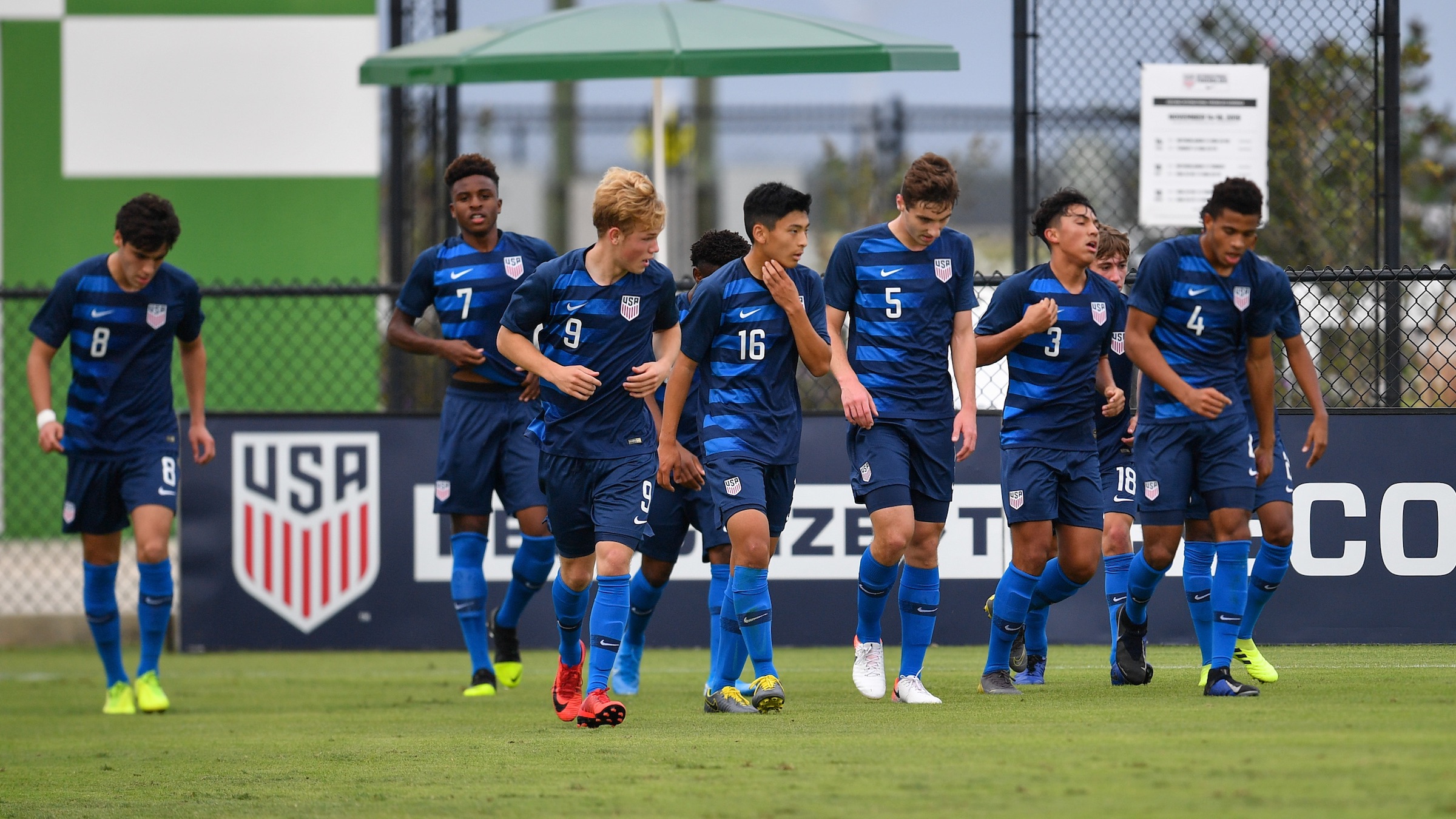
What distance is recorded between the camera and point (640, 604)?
7.09m

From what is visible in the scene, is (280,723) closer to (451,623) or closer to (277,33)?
(451,623)

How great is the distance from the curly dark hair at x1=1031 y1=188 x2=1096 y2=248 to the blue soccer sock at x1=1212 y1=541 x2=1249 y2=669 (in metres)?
1.42

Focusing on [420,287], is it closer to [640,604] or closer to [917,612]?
[640,604]

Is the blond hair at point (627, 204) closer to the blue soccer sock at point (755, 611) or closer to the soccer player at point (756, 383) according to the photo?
the soccer player at point (756, 383)

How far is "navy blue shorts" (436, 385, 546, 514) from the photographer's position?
24.7 feet

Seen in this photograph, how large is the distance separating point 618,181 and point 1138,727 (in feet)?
8.41

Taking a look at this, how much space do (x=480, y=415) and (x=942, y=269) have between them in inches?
99.2

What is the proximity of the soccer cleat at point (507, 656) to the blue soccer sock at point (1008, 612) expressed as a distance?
95.3 inches

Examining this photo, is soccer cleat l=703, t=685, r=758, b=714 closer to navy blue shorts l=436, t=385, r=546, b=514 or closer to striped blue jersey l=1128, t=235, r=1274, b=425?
navy blue shorts l=436, t=385, r=546, b=514

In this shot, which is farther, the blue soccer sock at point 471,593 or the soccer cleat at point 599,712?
the blue soccer sock at point 471,593

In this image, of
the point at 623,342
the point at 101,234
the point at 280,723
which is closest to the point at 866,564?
the point at 623,342

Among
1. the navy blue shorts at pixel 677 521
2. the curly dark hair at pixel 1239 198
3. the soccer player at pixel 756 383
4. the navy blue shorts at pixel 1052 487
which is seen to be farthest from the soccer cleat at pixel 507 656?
the curly dark hair at pixel 1239 198

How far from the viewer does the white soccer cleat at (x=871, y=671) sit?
6188mm

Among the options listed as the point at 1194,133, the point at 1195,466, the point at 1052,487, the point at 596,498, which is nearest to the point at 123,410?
the point at 596,498
